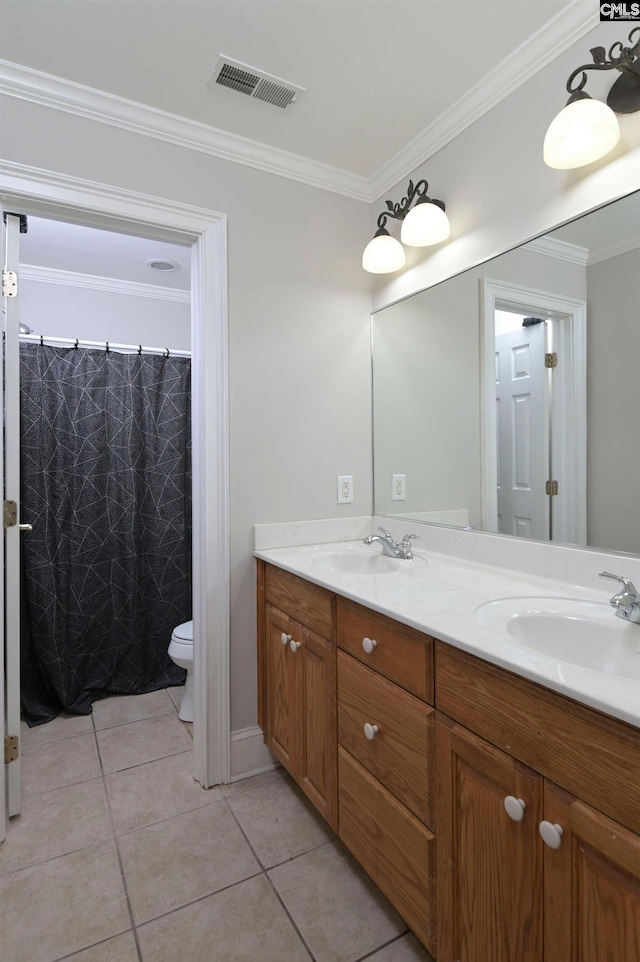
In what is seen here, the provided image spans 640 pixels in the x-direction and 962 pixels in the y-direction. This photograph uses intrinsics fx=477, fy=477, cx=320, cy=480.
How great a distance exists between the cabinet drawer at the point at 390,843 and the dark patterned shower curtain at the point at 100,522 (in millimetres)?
1666

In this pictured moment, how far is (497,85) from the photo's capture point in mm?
1507

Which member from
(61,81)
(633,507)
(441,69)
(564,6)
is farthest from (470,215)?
(61,81)

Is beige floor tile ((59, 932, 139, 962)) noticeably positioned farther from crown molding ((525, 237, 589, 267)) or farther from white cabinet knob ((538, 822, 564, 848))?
crown molding ((525, 237, 589, 267))

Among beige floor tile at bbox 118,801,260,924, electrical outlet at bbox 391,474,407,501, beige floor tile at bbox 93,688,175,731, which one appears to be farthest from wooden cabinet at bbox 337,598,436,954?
beige floor tile at bbox 93,688,175,731

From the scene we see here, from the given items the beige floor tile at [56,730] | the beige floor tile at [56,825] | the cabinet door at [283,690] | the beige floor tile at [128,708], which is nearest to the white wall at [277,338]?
the cabinet door at [283,690]

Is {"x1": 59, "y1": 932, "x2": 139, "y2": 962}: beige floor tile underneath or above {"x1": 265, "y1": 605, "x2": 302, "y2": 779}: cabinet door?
underneath

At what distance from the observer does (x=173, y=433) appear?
9.18 ft

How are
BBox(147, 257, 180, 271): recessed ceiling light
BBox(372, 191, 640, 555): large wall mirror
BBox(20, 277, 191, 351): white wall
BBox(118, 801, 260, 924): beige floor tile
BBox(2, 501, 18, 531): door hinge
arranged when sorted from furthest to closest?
BBox(20, 277, 191, 351): white wall < BBox(147, 257, 180, 271): recessed ceiling light < BBox(2, 501, 18, 531): door hinge < BBox(118, 801, 260, 924): beige floor tile < BBox(372, 191, 640, 555): large wall mirror

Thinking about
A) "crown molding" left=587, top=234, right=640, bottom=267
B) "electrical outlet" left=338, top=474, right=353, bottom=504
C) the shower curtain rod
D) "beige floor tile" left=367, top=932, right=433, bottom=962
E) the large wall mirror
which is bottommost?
"beige floor tile" left=367, top=932, right=433, bottom=962

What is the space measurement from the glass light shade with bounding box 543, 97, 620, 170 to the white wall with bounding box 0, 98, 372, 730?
101 cm

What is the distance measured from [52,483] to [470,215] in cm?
230

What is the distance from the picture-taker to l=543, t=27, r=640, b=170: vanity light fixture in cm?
114

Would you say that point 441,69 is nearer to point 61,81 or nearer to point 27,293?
point 61,81

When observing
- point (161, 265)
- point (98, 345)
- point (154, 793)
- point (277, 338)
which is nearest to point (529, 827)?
point (154, 793)
